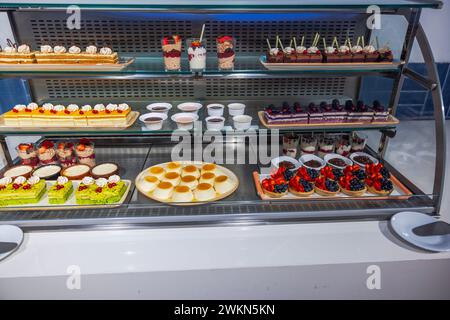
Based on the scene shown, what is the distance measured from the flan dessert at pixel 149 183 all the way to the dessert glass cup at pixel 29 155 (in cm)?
99

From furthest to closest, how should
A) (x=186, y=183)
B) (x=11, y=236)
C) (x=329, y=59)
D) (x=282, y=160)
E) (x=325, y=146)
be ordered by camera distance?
(x=325, y=146) → (x=282, y=160) → (x=186, y=183) → (x=329, y=59) → (x=11, y=236)

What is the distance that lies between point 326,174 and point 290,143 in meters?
0.46

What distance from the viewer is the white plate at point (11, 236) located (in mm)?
1918

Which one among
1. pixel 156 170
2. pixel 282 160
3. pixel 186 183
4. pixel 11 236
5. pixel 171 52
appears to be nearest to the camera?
pixel 11 236

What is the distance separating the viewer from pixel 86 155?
2.56 meters

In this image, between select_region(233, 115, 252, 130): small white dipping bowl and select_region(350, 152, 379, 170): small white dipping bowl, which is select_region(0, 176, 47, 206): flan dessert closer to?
select_region(233, 115, 252, 130): small white dipping bowl

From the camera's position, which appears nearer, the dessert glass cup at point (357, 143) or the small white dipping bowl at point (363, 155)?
the small white dipping bowl at point (363, 155)

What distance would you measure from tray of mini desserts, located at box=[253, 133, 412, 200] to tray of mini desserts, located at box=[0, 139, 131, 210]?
115 centimetres

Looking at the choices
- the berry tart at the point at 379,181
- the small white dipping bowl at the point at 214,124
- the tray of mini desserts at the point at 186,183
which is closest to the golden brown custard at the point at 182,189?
the tray of mini desserts at the point at 186,183

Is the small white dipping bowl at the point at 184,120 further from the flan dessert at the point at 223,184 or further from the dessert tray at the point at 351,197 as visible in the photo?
the dessert tray at the point at 351,197

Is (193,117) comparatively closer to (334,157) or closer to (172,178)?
(172,178)

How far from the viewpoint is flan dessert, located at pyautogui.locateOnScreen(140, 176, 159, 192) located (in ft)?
7.62

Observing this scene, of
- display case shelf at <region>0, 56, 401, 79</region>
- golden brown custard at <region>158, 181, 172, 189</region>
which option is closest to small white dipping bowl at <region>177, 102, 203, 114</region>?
display case shelf at <region>0, 56, 401, 79</region>

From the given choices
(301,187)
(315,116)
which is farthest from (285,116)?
(301,187)
